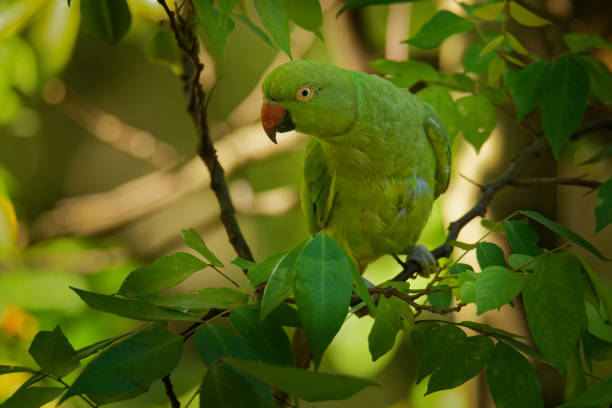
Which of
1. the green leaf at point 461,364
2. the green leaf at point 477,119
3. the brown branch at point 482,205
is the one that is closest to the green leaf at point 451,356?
the green leaf at point 461,364

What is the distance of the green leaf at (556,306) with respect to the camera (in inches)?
20.6

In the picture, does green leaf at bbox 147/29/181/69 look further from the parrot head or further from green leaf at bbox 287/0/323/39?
green leaf at bbox 287/0/323/39

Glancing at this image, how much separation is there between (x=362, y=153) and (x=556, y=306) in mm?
613

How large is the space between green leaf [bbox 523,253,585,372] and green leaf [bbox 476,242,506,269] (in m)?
0.15

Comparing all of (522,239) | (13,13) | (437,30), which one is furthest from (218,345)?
(13,13)

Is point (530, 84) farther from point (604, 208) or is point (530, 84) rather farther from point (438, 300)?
point (438, 300)

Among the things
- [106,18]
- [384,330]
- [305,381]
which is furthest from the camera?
[106,18]

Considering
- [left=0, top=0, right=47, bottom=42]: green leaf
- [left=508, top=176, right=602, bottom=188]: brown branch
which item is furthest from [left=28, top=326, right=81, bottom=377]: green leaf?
[left=0, top=0, right=47, bottom=42]: green leaf

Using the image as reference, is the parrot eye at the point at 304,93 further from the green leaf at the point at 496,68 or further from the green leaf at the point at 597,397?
the green leaf at the point at 597,397

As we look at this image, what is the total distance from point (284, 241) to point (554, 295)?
2073 millimetres

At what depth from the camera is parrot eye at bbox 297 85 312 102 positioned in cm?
94

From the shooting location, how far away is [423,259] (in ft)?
4.16

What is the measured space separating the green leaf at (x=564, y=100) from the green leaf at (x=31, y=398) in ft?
2.45

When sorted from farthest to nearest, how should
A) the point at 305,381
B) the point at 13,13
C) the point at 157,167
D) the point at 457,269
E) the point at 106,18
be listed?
1. the point at 157,167
2. the point at 13,13
3. the point at 106,18
4. the point at 457,269
5. the point at 305,381
